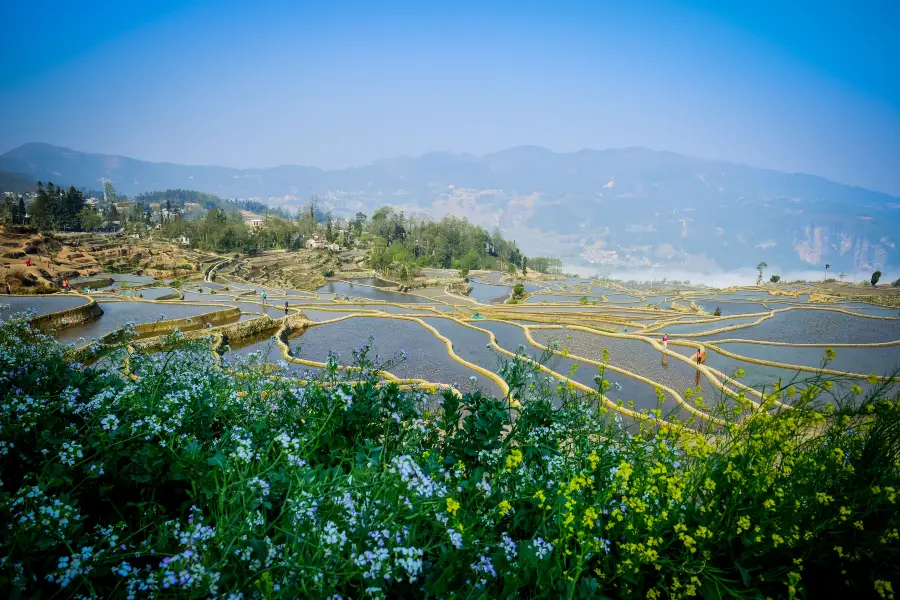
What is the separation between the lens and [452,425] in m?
4.59

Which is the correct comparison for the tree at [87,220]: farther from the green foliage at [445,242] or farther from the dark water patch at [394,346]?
the dark water patch at [394,346]

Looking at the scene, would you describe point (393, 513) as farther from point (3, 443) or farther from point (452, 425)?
point (3, 443)

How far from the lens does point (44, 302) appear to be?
29.0m

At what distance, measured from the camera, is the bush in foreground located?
230 cm

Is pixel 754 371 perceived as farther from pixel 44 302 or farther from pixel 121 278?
pixel 121 278

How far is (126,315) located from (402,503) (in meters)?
34.0

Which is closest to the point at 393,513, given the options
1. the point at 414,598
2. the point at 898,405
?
the point at 414,598

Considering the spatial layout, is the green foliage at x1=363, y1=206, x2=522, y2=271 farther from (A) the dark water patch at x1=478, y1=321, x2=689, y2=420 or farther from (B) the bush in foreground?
(B) the bush in foreground

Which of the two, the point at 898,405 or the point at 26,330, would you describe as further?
the point at 26,330

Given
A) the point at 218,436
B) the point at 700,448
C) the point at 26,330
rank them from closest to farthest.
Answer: the point at 700,448
the point at 218,436
the point at 26,330

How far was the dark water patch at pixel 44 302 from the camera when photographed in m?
26.6

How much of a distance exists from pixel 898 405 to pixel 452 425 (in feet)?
14.3

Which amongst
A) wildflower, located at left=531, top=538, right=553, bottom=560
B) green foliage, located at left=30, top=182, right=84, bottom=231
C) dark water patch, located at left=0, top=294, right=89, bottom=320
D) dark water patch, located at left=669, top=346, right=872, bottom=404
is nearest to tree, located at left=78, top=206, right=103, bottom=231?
green foliage, located at left=30, top=182, right=84, bottom=231

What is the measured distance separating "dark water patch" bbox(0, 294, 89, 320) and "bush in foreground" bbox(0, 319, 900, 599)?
100ft
